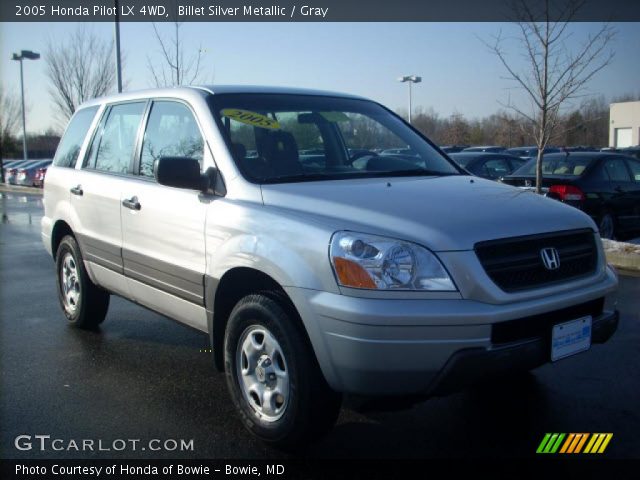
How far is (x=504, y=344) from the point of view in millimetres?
3000

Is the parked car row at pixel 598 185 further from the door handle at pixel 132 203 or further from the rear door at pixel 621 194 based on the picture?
the door handle at pixel 132 203

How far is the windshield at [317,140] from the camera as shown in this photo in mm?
4000

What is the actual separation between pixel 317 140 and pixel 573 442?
7.99ft

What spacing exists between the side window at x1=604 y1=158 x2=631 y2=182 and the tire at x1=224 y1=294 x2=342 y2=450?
8236 mm

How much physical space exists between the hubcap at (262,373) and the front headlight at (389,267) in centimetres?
61

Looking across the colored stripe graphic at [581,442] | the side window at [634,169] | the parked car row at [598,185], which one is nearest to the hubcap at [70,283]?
the colored stripe graphic at [581,442]

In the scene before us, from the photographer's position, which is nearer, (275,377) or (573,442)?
(275,377)

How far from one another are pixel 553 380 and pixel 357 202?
2128 millimetres

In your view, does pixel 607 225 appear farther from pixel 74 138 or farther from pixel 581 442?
pixel 74 138

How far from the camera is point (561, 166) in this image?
10.3 meters

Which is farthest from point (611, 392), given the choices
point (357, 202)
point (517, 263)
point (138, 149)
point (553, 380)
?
point (138, 149)

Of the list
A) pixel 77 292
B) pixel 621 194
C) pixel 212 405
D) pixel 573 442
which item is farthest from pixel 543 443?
pixel 621 194

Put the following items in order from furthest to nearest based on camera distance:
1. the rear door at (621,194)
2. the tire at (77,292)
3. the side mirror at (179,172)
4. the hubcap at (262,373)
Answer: the rear door at (621,194) → the tire at (77,292) → the side mirror at (179,172) → the hubcap at (262,373)

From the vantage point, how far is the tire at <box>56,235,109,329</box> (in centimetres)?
557
